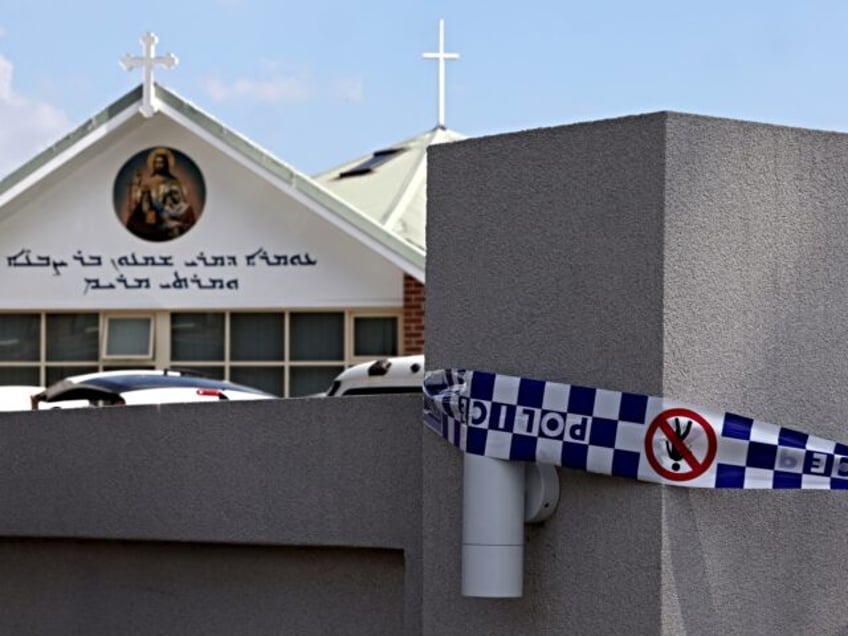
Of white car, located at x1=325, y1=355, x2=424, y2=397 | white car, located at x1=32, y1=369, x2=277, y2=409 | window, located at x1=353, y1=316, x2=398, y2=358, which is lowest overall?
white car, located at x1=32, y1=369, x2=277, y2=409

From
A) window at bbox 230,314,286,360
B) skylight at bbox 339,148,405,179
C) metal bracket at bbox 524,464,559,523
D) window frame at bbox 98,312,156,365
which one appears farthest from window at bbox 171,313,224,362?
metal bracket at bbox 524,464,559,523

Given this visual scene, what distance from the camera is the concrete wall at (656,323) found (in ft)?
16.9

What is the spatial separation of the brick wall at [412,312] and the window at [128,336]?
3.66 meters

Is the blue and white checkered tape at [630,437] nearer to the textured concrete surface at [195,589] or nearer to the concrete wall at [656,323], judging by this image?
the concrete wall at [656,323]

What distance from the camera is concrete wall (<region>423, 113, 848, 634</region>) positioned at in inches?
203

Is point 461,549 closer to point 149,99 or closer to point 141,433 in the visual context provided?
point 141,433

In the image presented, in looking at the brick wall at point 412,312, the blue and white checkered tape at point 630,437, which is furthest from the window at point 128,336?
the blue and white checkered tape at point 630,437

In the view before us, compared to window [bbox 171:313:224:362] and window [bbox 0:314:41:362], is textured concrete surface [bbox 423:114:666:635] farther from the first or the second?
window [bbox 0:314:41:362]

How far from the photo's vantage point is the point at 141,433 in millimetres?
7238

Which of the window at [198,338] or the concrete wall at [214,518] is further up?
the window at [198,338]

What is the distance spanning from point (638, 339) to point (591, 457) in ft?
1.18

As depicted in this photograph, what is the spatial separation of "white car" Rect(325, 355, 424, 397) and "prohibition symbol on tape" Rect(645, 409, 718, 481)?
768 centimetres

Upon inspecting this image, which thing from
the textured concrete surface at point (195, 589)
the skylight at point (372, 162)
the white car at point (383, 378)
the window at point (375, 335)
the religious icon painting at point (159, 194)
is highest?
the skylight at point (372, 162)

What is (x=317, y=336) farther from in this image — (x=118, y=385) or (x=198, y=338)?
(x=118, y=385)
